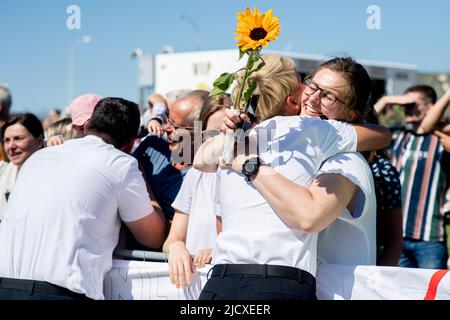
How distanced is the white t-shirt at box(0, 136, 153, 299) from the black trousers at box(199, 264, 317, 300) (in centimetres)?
75

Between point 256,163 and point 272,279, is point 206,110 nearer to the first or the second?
point 256,163

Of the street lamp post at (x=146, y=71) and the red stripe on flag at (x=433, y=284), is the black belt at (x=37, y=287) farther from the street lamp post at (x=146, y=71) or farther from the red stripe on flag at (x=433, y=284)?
the street lamp post at (x=146, y=71)

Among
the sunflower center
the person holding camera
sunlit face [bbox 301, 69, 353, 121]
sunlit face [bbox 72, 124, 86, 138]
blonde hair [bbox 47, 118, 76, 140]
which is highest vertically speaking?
the sunflower center

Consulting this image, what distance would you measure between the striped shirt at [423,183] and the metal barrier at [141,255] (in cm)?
292

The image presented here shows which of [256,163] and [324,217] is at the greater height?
[256,163]

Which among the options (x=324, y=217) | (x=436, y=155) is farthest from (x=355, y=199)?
(x=436, y=155)

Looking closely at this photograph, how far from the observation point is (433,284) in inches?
107

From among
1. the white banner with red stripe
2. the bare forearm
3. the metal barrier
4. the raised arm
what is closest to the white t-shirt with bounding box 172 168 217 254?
the metal barrier

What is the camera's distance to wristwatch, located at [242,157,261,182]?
2484 millimetres

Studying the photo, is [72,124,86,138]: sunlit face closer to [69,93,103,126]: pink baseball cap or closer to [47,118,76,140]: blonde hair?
[69,93,103,126]: pink baseball cap

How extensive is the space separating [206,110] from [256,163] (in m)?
1.05

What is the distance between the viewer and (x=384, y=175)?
12.2ft

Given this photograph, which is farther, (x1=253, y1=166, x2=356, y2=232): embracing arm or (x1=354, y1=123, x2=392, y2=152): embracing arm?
(x1=354, y1=123, x2=392, y2=152): embracing arm
